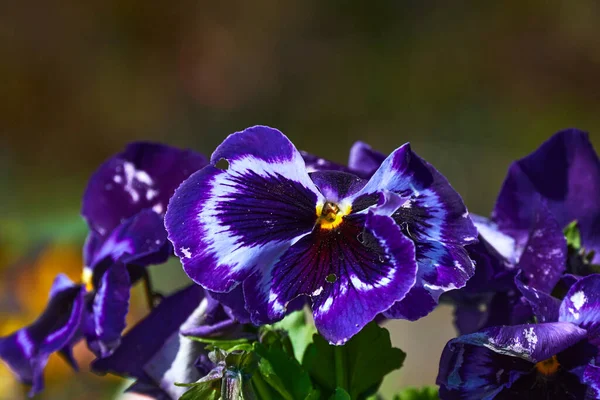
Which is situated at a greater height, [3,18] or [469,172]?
[3,18]

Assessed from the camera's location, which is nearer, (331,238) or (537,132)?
(331,238)

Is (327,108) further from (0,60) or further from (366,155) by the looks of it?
(366,155)

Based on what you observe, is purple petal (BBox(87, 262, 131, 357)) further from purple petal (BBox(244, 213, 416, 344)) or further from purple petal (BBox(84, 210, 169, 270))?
purple petal (BBox(244, 213, 416, 344))

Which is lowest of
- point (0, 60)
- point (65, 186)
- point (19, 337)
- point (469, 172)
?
point (65, 186)

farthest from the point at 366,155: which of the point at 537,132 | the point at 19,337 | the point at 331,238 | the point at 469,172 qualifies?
the point at 537,132

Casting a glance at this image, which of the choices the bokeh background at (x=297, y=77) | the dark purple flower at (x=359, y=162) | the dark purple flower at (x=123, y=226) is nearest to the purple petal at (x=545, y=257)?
the dark purple flower at (x=359, y=162)

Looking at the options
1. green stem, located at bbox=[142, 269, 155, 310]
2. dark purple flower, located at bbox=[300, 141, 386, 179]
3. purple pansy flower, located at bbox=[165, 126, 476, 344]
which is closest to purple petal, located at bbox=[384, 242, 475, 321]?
purple pansy flower, located at bbox=[165, 126, 476, 344]
